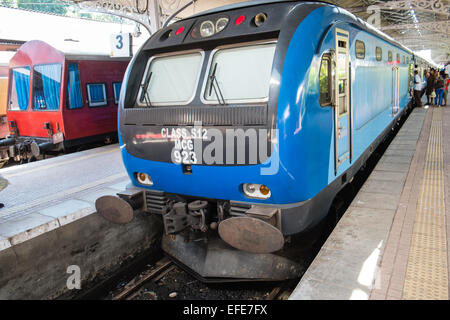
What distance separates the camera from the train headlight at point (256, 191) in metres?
3.31

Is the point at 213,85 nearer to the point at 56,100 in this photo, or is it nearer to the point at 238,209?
the point at 238,209

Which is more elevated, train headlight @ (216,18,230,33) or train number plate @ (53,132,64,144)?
Result: train headlight @ (216,18,230,33)

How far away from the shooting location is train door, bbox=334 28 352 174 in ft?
12.3

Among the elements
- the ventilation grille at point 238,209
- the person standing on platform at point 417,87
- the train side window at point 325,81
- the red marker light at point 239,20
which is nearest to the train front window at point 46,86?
the red marker light at point 239,20

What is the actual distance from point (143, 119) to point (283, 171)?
1643 mm

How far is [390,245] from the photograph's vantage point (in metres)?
3.47

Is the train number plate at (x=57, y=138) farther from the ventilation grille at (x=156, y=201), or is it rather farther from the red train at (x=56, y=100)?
the ventilation grille at (x=156, y=201)

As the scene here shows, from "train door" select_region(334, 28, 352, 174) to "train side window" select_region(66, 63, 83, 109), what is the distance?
672cm

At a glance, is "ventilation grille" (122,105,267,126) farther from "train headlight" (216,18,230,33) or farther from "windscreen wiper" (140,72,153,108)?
"train headlight" (216,18,230,33)

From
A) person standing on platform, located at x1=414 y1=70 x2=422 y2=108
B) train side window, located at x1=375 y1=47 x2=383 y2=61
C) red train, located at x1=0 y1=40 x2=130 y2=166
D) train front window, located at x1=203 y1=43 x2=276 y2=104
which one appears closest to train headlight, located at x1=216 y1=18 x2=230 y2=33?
train front window, located at x1=203 y1=43 x2=276 y2=104

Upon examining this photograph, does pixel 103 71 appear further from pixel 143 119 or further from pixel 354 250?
pixel 354 250

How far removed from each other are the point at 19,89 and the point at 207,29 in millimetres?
Answer: 7834
